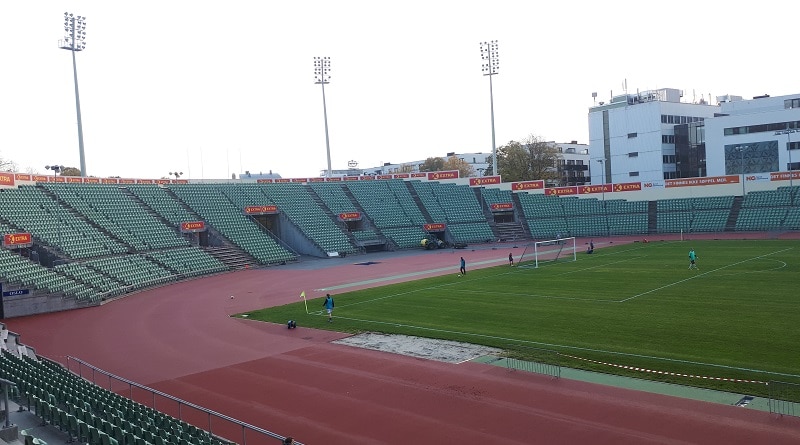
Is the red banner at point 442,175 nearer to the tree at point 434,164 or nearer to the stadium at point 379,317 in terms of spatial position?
the stadium at point 379,317

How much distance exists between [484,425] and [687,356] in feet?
27.8

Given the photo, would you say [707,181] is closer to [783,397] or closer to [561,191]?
[561,191]

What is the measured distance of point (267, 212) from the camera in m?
65.1

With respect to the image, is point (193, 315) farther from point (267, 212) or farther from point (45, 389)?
point (267, 212)

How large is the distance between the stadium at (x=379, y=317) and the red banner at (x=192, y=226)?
17 centimetres

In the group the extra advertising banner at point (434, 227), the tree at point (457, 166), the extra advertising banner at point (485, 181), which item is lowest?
the extra advertising banner at point (434, 227)

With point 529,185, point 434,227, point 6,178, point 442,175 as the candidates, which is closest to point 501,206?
point 529,185

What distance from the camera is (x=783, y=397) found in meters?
15.4

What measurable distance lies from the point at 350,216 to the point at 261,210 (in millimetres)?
10401

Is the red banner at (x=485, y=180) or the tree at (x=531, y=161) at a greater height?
the tree at (x=531, y=161)

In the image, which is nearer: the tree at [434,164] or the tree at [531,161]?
the tree at [531,161]

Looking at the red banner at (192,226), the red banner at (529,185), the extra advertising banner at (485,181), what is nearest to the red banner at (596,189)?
the red banner at (529,185)

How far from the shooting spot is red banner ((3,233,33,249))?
39.3 m

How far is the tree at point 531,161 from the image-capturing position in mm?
101312
